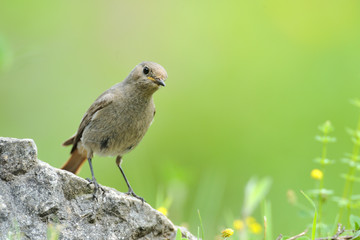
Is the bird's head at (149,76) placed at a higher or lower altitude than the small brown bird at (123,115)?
higher

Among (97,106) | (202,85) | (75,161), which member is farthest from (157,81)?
(202,85)

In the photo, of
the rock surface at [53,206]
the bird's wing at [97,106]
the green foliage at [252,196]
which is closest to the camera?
the rock surface at [53,206]

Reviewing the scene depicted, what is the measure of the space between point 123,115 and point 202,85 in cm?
722

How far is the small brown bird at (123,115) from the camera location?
231 inches

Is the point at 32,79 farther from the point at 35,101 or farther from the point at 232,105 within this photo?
the point at 232,105

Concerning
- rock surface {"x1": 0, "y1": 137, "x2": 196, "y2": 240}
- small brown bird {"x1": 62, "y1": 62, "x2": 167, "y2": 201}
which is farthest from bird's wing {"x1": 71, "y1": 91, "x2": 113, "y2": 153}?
rock surface {"x1": 0, "y1": 137, "x2": 196, "y2": 240}

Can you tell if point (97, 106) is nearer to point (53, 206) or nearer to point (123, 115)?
point (123, 115)

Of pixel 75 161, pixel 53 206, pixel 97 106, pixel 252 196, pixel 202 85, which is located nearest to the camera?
pixel 53 206

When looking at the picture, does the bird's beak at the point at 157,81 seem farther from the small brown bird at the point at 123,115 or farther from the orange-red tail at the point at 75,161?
the orange-red tail at the point at 75,161

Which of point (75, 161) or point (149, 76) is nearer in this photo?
point (149, 76)

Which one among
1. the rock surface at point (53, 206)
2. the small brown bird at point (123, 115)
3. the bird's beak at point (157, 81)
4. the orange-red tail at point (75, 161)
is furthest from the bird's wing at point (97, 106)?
the rock surface at point (53, 206)

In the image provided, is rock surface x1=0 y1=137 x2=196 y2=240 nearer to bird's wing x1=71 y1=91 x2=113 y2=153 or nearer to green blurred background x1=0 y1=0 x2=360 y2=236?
bird's wing x1=71 y1=91 x2=113 y2=153

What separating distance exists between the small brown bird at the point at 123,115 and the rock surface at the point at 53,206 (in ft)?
3.89

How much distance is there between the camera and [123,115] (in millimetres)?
5871
